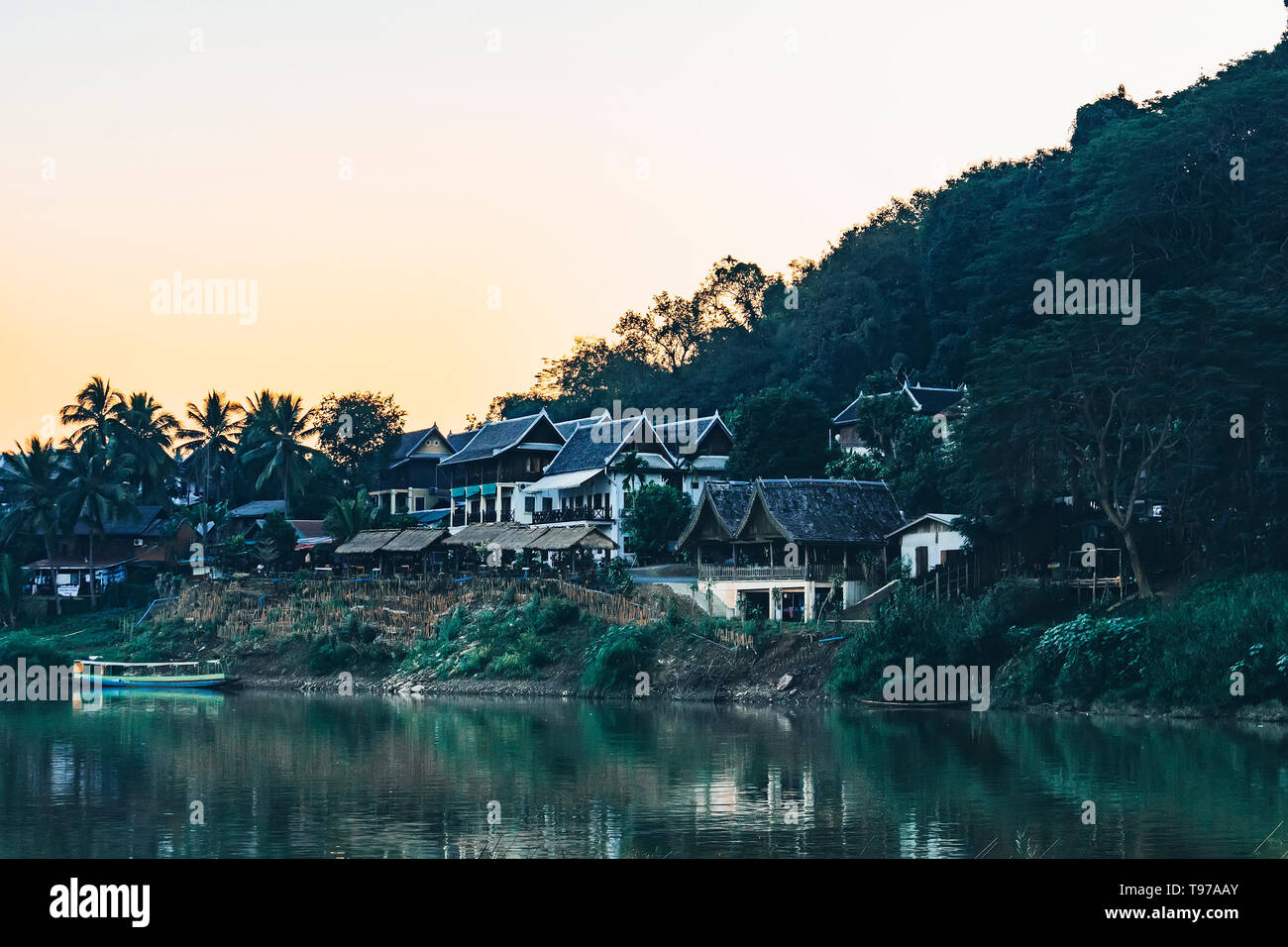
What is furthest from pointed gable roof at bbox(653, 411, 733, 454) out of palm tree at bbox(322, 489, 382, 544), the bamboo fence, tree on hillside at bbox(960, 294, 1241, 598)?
tree on hillside at bbox(960, 294, 1241, 598)

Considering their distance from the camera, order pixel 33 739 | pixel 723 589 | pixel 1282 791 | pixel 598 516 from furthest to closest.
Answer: pixel 598 516, pixel 723 589, pixel 33 739, pixel 1282 791

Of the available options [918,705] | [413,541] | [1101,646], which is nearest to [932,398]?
[413,541]

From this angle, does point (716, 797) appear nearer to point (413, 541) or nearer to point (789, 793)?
point (789, 793)

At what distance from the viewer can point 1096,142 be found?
68.1m

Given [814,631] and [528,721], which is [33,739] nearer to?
[528,721]

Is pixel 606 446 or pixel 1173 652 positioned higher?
pixel 606 446

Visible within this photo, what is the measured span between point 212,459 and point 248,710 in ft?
145

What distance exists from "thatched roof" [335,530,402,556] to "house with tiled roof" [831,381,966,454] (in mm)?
21960

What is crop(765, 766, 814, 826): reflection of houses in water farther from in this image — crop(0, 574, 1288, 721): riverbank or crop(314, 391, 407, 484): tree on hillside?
crop(314, 391, 407, 484): tree on hillside

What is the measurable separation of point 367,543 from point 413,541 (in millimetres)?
3347

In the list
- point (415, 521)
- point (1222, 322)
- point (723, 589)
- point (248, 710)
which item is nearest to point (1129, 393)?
point (1222, 322)

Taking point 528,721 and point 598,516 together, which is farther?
point 598,516

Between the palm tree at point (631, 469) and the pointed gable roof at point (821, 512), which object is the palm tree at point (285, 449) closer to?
the palm tree at point (631, 469)

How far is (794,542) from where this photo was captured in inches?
2020
